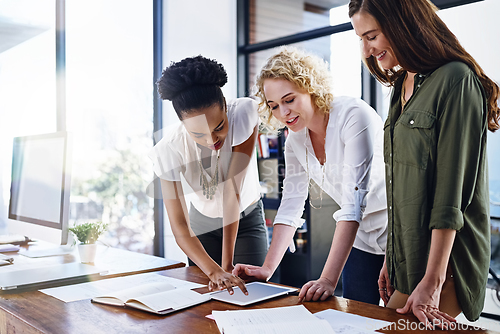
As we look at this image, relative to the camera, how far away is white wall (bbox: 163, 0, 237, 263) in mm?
3984

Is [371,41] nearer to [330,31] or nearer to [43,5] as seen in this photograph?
[330,31]

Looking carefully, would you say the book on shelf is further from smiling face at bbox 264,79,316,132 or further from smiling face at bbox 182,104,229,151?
smiling face at bbox 264,79,316,132

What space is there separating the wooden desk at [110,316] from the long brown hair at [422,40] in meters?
0.60

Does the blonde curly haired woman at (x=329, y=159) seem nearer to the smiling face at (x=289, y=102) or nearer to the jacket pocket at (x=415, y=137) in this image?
the smiling face at (x=289, y=102)

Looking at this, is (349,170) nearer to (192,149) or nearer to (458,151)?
(458,151)

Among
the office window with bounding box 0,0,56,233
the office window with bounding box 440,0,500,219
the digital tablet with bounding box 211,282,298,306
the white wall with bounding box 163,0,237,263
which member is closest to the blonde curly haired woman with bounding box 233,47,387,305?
the digital tablet with bounding box 211,282,298,306

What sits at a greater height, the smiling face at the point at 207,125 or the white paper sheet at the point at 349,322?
the smiling face at the point at 207,125

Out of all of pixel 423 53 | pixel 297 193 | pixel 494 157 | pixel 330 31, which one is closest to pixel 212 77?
pixel 297 193

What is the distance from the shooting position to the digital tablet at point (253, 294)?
1.17 metres

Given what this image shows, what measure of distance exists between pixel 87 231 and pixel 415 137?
1294mm

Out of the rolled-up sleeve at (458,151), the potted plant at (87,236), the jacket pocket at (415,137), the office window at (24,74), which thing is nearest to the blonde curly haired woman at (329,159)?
the jacket pocket at (415,137)

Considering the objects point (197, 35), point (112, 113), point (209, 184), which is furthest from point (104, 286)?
point (197, 35)

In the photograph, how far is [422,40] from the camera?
1.10 meters

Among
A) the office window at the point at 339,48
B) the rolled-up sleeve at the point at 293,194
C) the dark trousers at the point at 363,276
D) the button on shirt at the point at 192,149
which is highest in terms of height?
the office window at the point at 339,48
